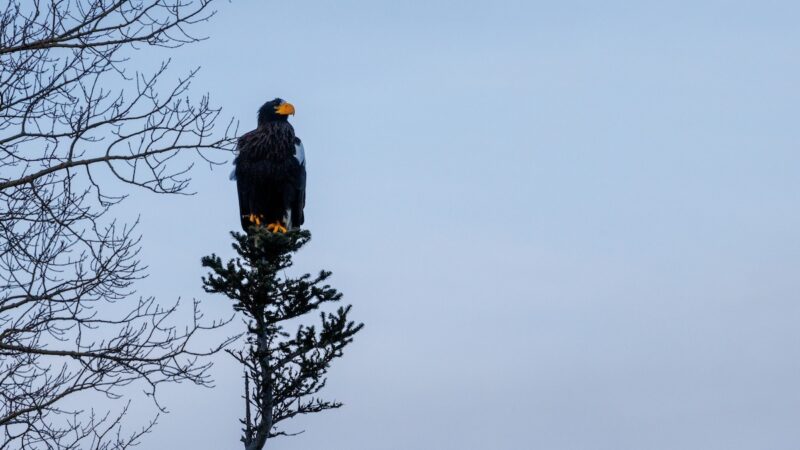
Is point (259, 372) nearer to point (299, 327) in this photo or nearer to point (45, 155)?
point (299, 327)

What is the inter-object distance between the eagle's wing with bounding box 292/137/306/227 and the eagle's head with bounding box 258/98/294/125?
43 cm

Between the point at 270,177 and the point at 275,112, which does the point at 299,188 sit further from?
the point at 275,112

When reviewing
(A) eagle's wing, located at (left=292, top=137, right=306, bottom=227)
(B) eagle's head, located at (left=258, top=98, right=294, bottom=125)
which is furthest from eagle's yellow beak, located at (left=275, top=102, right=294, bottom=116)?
(A) eagle's wing, located at (left=292, top=137, right=306, bottom=227)

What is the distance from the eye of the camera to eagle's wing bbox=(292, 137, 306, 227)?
16.7m

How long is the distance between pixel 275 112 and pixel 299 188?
132 cm

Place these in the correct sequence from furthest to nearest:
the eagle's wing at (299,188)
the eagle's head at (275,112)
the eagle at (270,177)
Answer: the eagle's head at (275,112), the eagle's wing at (299,188), the eagle at (270,177)

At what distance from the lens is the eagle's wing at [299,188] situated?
54.8 ft

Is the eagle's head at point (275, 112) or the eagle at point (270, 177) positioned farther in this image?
the eagle's head at point (275, 112)

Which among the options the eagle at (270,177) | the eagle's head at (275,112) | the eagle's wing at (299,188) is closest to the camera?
the eagle at (270,177)

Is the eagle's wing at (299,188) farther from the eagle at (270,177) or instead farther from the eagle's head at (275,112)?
Result: the eagle's head at (275,112)

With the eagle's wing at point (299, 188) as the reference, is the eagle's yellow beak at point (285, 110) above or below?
above

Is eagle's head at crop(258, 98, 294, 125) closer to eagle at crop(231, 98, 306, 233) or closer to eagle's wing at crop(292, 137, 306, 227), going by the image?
eagle at crop(231, 98, 306, 233)

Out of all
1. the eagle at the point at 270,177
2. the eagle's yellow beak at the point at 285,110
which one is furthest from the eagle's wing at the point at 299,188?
the eagle's yellow beak at the point at 285,110

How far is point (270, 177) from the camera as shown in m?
16.4
